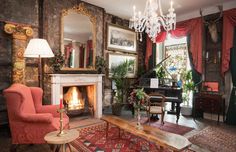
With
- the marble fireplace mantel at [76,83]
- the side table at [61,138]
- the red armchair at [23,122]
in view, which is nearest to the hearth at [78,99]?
the marble fireplace mantel at [76,83]

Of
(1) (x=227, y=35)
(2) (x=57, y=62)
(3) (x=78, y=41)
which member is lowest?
(2) (x=57, y=62)

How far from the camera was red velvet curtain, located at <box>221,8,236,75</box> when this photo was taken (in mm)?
4355

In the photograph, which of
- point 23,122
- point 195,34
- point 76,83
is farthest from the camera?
point 195,34

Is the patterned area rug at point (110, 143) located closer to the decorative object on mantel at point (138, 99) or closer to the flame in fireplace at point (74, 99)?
the decorative object on mantel at point (138, 99)

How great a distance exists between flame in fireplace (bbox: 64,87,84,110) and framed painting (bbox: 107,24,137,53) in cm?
182

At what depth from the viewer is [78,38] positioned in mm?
4586

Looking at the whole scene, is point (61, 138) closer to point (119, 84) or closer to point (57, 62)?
point (57, 62)

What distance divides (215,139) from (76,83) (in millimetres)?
3566

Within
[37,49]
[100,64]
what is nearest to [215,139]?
[100,64]

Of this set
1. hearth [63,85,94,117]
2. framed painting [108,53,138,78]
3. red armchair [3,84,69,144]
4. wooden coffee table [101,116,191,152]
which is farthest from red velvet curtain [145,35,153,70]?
red armchair [3,84,69,144]

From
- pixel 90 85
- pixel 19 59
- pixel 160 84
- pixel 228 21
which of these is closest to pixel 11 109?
pixel 19 59

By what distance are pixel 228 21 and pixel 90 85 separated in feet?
14.3

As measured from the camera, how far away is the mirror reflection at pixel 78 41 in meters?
4.37

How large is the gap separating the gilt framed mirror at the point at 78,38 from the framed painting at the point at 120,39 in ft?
2.47
